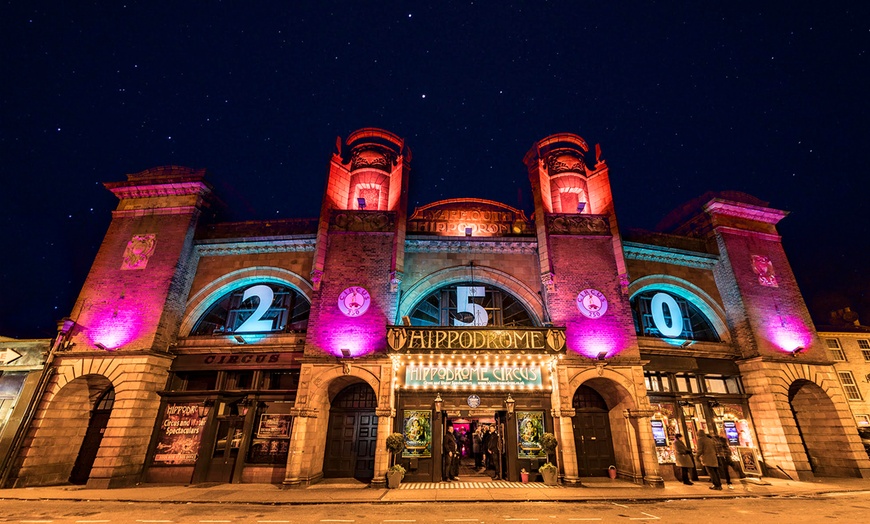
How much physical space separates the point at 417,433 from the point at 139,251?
16359mm

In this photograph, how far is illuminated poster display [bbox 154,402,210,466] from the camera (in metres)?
15.8

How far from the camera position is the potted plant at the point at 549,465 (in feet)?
46.5

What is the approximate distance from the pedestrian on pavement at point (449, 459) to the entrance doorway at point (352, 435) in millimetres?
2964

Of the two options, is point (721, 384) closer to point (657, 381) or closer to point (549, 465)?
point (657, 381)

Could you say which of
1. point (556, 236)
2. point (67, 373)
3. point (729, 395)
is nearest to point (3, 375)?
point (67, 373)

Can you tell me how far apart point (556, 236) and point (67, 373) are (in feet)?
75.8

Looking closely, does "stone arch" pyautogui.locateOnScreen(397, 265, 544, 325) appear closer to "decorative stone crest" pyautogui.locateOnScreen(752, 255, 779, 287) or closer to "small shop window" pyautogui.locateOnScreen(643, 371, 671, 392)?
"small shop window" pyautogui.locateOnScreen(643, 371, 671, 392)

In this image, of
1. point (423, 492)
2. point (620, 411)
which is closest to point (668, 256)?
point (620, 411)

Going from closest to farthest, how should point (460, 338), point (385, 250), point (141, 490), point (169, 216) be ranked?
1. point (141, 490)
2. point (460, 338)
3. point (385, 250)
4. point (169, 216)

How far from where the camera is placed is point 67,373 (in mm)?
16016

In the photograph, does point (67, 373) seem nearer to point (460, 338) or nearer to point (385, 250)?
point (385, 250)

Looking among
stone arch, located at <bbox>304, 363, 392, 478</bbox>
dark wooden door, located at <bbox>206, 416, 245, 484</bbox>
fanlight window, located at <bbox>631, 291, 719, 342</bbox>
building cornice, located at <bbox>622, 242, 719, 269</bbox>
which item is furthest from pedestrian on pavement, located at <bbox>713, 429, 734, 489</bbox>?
dark wooden door, located at <bbox>206, 416, 245, 484</bbox>

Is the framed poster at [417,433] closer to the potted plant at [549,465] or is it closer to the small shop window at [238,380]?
the potted plant at [549,465]

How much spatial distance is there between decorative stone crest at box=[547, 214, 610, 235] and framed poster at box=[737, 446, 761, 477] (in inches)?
467
